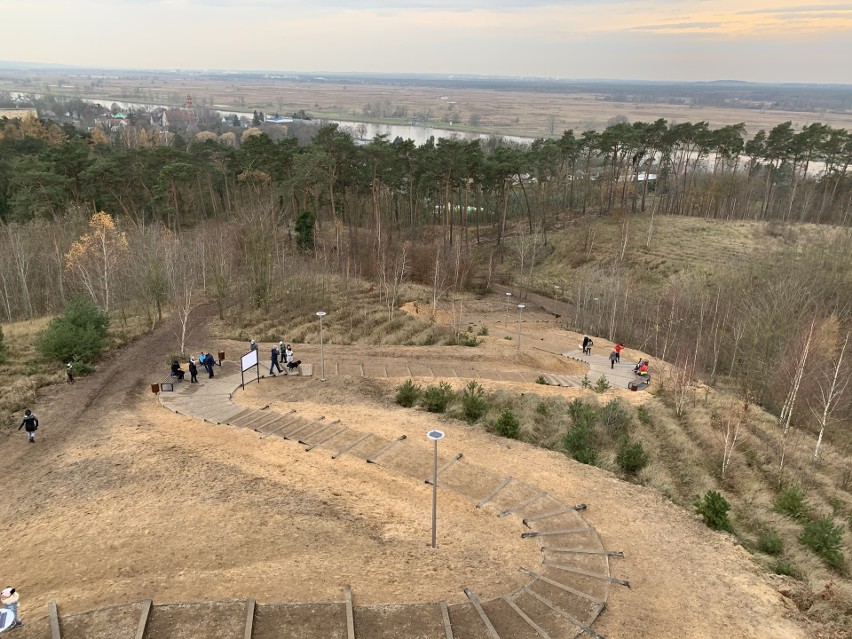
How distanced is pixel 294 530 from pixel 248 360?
1001 centimetres

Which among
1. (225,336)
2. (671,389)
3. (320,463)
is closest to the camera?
(320,463)

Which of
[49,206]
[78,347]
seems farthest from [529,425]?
[49,206]

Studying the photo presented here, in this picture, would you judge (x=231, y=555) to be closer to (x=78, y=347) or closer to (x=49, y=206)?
(x=78, y=347)

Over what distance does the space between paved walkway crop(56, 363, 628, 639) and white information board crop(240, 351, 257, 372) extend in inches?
257

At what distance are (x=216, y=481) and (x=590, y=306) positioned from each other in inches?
1266

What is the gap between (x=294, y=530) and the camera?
11.7m

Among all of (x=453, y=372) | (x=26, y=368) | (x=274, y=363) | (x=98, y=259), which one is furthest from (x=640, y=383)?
(x=98, y=259)

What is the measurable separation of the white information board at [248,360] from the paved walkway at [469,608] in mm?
6536

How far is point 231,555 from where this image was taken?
10.8 metres

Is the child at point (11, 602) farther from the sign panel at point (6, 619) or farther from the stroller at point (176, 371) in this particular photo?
the stroller at point (176, 371)

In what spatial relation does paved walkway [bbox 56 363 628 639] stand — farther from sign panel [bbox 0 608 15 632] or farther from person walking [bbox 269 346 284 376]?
person walking [bbox 269 346 284 376]

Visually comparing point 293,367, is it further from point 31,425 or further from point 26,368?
point 26,368

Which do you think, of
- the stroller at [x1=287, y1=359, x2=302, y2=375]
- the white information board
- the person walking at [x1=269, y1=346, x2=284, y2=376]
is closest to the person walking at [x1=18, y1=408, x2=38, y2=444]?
the white information board

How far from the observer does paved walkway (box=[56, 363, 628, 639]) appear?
346 inches
